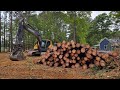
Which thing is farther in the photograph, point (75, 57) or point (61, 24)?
point (61, 24)

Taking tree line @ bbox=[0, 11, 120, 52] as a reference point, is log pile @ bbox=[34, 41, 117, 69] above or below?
below

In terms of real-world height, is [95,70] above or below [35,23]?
below

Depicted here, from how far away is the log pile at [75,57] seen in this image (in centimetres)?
848

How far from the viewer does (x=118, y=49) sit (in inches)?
331

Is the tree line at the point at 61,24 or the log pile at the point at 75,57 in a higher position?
the tree line at the point at 61,24

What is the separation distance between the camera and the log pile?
8480mm

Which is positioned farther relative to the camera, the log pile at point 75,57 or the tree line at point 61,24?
the tree line at point 61,24

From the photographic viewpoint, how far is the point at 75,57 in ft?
28.9

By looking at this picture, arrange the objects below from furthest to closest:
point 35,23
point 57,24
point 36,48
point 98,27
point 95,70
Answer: point 98,27 → point 35,23 → point 57,24 → point 36,48 → point 95,70
